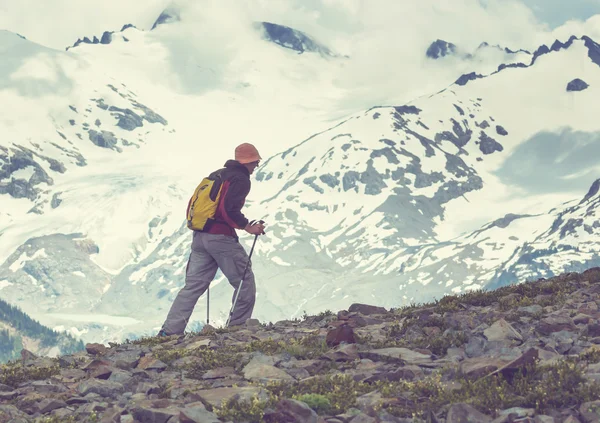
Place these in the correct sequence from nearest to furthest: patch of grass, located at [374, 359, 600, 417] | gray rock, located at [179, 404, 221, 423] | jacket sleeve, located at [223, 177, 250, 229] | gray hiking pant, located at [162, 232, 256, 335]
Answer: gray rock, located at [179, 404, 221, 423]
patch of grass, located at [374, 359, 600, 417]
jacket sleeve, located at [223, 177, 250, 229]
gray hiking pant, located at [162, 232, 256, 335]

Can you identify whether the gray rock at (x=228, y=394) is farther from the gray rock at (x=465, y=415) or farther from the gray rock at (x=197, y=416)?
the gray rock at (x=465, y=415)

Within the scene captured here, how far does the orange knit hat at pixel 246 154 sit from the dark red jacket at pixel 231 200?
0.46 ft

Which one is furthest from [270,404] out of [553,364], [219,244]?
[219,244]

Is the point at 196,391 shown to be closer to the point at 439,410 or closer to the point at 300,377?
the point at 300,377

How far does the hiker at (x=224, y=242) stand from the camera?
18453mm

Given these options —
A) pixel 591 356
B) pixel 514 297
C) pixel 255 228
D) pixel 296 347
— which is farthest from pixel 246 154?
pixel 591 356

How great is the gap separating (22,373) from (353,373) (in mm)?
5094

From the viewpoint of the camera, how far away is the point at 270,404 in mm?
10805

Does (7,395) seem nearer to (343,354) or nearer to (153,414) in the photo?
(153,414)

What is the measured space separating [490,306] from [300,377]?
6.69 metres

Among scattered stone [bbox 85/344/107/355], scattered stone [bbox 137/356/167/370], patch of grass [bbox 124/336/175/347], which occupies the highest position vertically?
patch of grass [bbox 124/336/175/347]

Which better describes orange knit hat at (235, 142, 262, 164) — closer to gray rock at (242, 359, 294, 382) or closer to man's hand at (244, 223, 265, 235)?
man's hand at (244, 223, 265, 235)

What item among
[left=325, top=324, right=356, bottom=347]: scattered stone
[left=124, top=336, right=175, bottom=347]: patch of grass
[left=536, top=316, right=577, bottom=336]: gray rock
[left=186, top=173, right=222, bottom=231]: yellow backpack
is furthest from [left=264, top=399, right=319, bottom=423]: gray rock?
[left=186, top=173, right=222, bottom=231]: yellow backpack

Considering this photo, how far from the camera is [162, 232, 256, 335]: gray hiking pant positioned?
18984mm
